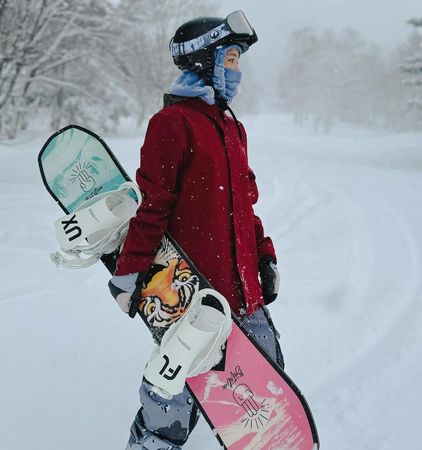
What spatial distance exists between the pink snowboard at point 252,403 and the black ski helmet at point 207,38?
44.5 inches

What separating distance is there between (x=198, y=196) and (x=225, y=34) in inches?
27.0

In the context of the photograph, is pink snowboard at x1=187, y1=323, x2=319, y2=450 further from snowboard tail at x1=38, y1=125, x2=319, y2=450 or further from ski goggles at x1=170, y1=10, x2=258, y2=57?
ski goggles at x1=170, y1=10, x2=258, y2=57

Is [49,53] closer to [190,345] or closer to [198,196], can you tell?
[198,196]

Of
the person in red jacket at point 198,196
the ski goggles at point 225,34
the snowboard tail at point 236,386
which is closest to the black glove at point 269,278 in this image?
the person in red jacket at point 198,196

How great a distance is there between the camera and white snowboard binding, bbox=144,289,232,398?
1632mm

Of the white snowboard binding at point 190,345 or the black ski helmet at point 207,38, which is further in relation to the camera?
the black ski helmet at point 207,38

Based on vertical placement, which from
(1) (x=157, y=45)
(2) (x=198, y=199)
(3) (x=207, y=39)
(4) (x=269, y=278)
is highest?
(3) (x=207, y=39)

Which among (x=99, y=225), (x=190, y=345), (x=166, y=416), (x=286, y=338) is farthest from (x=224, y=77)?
(x=286, y=338)

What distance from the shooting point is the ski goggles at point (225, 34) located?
1.87 m

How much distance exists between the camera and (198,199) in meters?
1.80

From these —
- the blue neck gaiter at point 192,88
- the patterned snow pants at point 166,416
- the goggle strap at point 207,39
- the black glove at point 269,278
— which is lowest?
the patterned snow pants at point 166,416

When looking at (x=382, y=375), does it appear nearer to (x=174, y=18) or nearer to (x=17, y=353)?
(x=17, y=353)

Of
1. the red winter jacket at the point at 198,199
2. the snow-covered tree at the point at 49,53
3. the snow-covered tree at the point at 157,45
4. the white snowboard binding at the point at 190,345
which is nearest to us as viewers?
the white snowboard binding at the point at 190,345

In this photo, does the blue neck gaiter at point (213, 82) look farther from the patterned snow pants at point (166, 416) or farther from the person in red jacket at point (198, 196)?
the patterned snow pants at point (166, 416)
